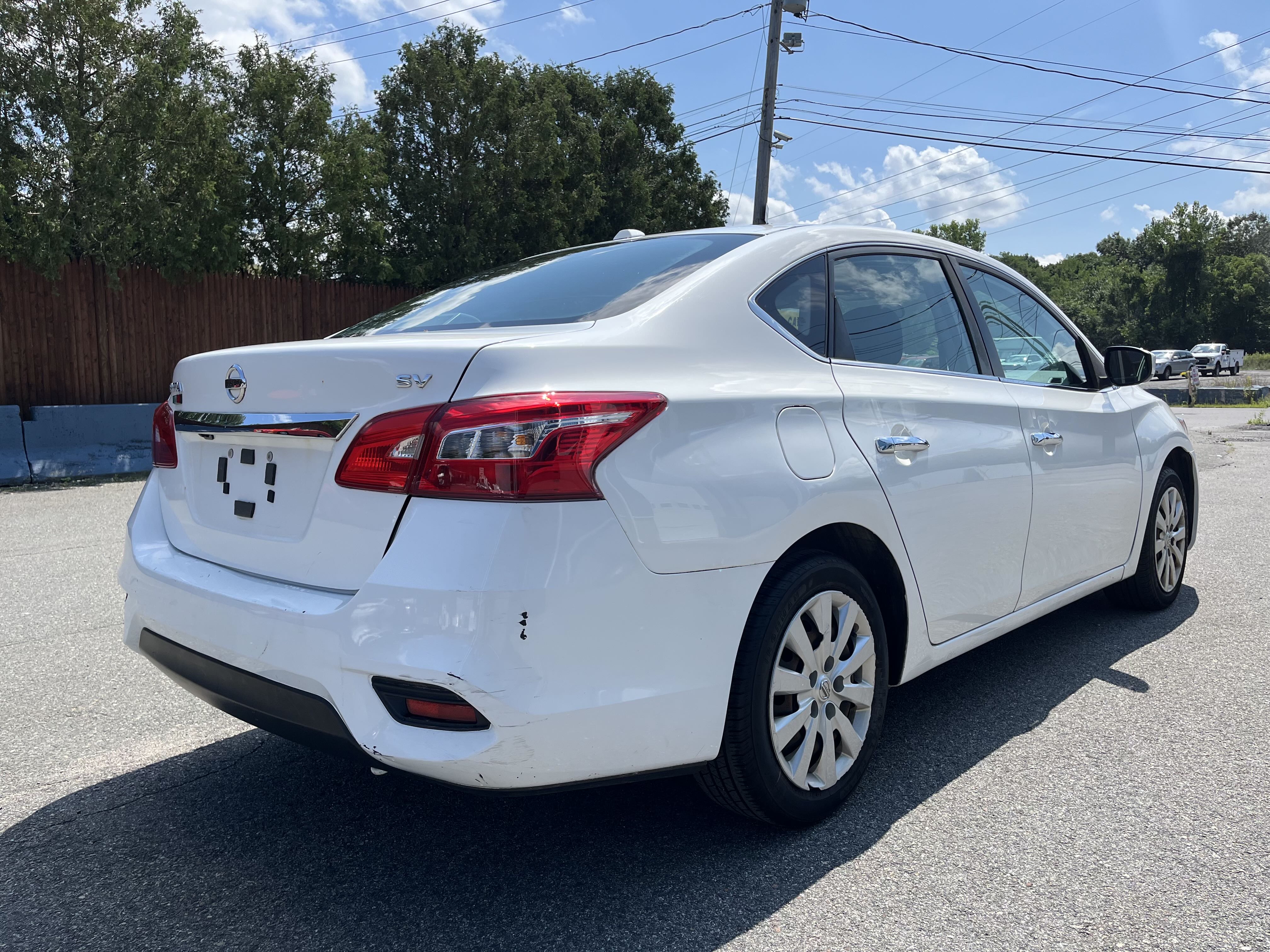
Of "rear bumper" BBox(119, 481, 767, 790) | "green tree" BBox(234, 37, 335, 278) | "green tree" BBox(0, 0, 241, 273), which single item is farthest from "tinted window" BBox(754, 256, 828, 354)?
"green tree" BBox(234, 37, 335, 278)

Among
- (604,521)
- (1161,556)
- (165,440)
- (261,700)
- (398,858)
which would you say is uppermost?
(165,440)

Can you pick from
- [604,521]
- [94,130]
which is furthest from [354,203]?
[604,521]

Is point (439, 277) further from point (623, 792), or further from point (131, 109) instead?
point (623, 792)

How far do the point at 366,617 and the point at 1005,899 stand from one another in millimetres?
1637

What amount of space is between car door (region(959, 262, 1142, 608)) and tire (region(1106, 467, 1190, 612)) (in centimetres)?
29

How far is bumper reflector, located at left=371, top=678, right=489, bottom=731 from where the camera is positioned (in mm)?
2000

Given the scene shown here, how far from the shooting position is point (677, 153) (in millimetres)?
30484

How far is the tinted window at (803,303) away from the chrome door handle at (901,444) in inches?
12.3

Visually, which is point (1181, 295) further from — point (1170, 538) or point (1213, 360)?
point (1170, 538)

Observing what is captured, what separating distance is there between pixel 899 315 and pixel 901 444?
59 cm

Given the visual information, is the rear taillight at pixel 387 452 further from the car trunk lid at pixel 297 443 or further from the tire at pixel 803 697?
the tire at pixel 803 697

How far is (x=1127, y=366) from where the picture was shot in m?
4.36

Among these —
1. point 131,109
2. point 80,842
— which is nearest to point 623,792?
point 80,842

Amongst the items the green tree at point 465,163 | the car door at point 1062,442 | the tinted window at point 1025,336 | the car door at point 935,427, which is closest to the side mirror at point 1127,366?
the car door at point 1062,442
